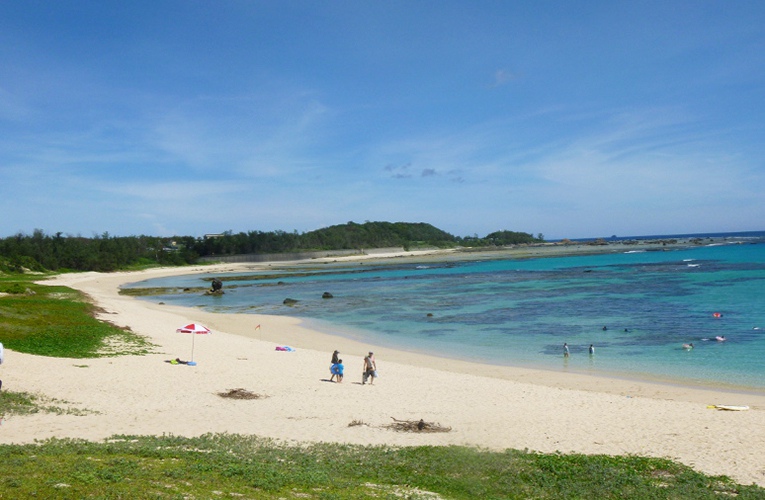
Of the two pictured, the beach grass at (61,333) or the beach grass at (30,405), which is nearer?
the beach grass at (30,405)

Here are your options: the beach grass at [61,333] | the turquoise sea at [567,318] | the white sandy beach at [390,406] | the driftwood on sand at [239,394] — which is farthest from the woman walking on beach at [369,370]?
the beach grass at [61,333]

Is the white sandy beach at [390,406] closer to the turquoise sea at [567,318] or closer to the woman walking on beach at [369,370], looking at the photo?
the woman walking on beach at [369,370]

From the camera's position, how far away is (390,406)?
1747cm

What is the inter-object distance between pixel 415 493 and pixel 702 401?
1375 centimetres

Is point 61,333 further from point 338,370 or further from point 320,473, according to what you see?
point 320,473

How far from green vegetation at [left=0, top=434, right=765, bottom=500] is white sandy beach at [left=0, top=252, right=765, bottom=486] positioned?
4.10 feet

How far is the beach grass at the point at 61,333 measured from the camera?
2325cm

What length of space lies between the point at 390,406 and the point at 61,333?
17.1 m

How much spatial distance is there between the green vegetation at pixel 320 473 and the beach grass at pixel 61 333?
13.4 metres

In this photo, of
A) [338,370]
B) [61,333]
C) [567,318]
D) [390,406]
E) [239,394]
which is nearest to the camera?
[390,406]

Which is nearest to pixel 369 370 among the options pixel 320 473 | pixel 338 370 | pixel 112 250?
pixel 338 370

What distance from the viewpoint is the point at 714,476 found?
35.8 ft

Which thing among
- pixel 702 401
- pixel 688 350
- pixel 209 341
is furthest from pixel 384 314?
pixel 702 401

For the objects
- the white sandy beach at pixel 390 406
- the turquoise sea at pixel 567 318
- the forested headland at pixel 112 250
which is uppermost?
the forested headland at pixel 112 250
